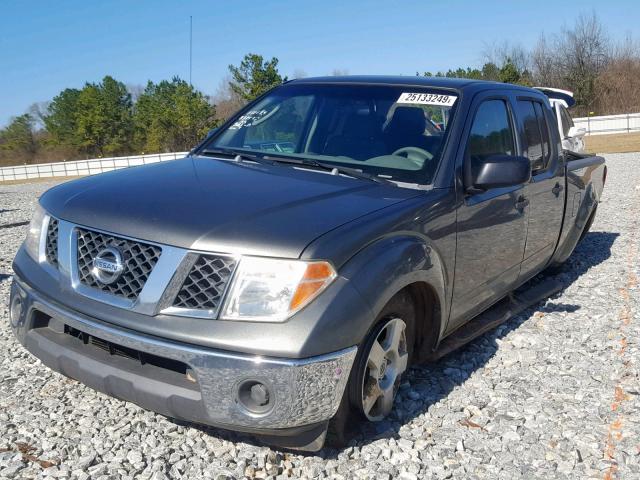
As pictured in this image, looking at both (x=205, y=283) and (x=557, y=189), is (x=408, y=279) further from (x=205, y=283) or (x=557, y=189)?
(x=557, y=189)

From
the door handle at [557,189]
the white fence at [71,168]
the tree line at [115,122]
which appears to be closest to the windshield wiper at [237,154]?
the door handle at [557,189]

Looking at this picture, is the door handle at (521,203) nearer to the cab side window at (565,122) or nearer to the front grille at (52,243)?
the front grille at (52,243)

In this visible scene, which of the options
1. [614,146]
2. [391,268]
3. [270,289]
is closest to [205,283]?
[270,289]

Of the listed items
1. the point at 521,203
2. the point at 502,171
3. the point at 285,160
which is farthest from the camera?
the point at 521,203

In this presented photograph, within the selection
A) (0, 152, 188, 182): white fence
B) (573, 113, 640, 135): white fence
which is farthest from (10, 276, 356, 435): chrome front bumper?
(0, 152, 188, 182): white fence

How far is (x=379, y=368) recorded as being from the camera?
297 centimetres

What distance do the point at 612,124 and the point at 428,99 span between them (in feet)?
122

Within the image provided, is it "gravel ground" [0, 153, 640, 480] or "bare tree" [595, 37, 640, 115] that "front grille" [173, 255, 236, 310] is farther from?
"bare tree" [595, 37, 640, 115]

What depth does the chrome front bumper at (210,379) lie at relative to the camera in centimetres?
241

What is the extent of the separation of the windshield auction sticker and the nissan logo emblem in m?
2.11

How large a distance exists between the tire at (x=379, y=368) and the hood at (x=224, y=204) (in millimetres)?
539

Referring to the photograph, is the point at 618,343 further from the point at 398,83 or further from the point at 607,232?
the point at 607,232

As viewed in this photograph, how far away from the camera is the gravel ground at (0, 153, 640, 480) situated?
2.85m

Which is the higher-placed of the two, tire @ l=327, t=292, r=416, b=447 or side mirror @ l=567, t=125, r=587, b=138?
side mirror @ l=567, t=125, r=587, b=138
